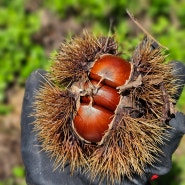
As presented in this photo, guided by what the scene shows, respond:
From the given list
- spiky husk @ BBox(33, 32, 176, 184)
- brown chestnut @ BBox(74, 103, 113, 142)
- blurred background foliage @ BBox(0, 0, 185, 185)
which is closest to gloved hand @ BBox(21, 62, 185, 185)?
spiky husk @ BBox(33, 32, 176, 184)

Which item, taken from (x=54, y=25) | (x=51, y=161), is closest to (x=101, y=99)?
(x=51, y=161)

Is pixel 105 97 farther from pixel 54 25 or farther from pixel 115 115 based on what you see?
pixel 54 25

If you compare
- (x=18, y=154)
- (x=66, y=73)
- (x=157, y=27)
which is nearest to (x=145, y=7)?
(x=157, y=27)

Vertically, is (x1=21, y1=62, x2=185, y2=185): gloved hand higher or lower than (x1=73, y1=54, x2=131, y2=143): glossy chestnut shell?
lower

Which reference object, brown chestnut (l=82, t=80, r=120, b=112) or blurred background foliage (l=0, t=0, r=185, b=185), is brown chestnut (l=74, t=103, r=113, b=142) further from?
blurred background foliage (l=0, t=0, r=185, b=185)

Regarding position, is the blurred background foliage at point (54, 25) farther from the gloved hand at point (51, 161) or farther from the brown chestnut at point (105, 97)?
the brown chestnut at point (105, 97)

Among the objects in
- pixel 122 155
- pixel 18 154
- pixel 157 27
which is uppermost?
pixel 157 27

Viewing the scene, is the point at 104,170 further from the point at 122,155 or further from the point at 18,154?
the point at 18,154
